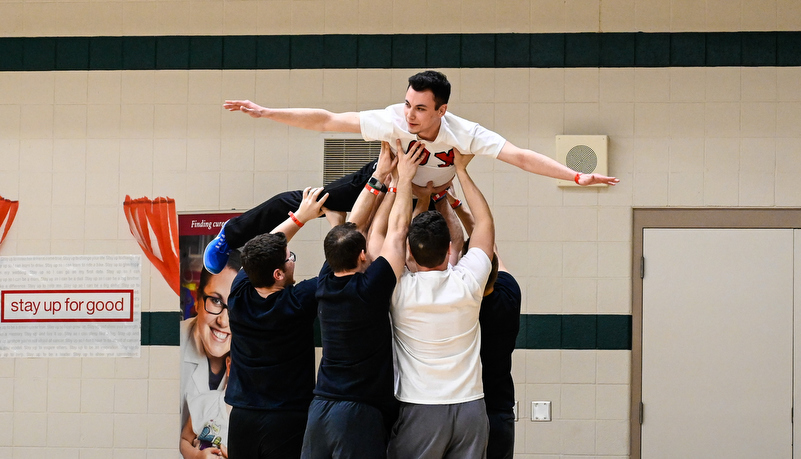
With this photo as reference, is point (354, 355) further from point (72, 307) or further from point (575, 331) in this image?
point (72, 307)

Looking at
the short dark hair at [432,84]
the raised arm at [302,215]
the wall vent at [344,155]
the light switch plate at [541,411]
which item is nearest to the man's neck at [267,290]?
the raised arm at [302,215]

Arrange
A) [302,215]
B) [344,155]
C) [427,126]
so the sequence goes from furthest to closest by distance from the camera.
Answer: [344,155]
[302,215]
[427,126]

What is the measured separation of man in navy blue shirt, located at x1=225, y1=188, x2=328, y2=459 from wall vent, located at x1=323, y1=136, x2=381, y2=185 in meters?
1.88

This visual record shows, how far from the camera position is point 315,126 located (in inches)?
121

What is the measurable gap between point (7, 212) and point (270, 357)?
128 inches

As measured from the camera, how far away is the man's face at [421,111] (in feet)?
9.59

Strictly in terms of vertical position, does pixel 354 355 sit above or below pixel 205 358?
above

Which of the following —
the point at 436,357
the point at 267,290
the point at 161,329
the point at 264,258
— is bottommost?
the point at 161,329

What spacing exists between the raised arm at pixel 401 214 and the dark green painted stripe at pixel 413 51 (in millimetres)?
2098

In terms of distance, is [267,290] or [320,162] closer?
[267,290]

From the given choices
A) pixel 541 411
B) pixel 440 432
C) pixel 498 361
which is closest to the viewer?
pixel 440 432

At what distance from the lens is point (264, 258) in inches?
121

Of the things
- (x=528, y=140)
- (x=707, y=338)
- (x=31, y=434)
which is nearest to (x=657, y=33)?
(x=528, y=140)

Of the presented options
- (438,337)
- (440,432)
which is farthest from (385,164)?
(440,432)
